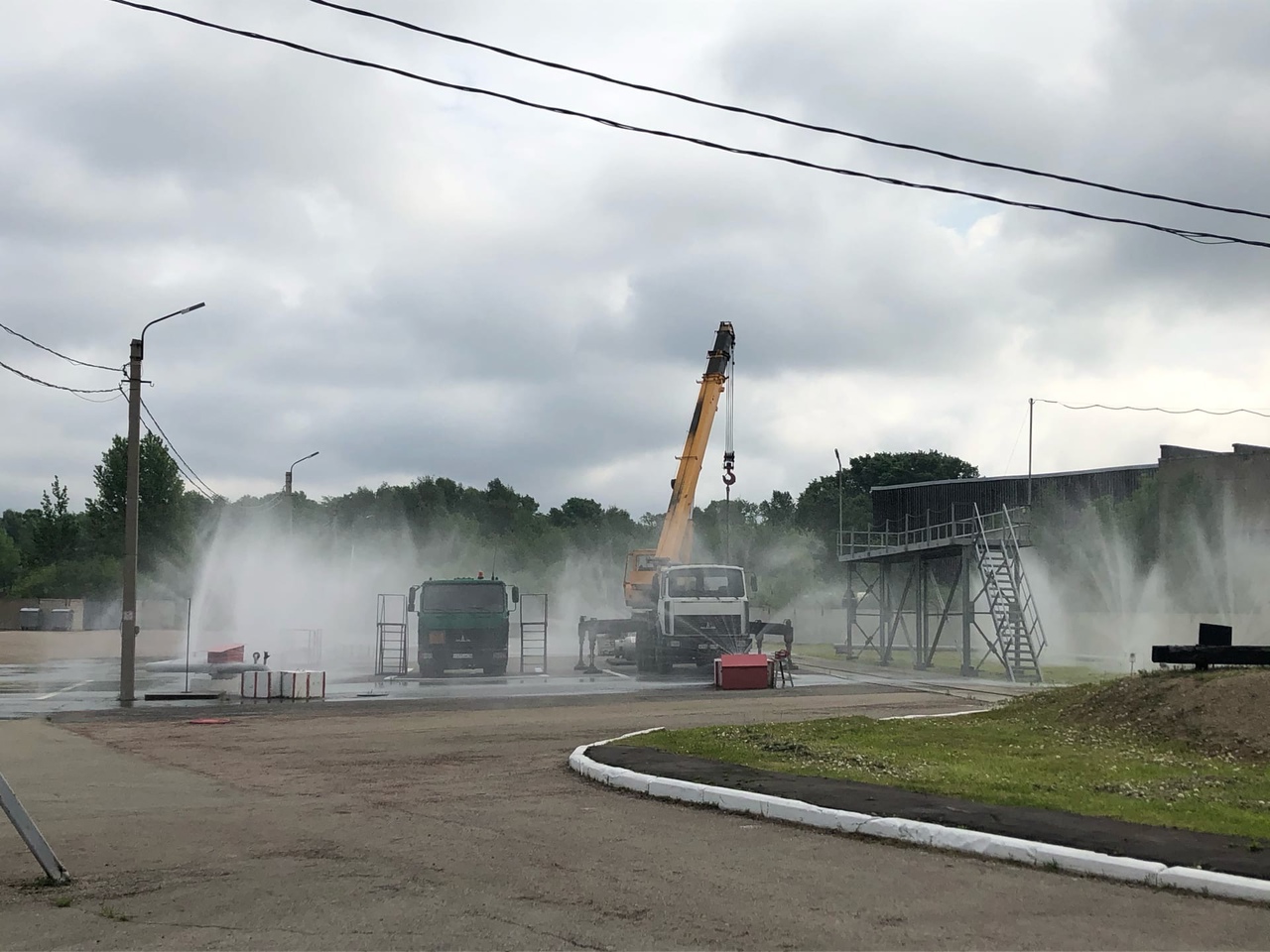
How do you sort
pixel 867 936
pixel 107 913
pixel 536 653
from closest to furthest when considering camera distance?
1. pixel 867 936
2. pixel 107 913
3. pixel 536 653

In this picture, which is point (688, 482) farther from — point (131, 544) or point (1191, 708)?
point (1191, 708)

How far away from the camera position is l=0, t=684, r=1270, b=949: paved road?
650 cm

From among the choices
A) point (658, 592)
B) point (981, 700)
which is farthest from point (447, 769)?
point (658, 592)

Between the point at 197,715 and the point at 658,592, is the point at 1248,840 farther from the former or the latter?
→ the point at 658,592

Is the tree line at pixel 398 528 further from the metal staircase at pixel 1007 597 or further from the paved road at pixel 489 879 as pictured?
the paved road at pixel 489 879

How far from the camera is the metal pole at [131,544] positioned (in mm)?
26922

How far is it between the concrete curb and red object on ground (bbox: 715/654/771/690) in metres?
18.0

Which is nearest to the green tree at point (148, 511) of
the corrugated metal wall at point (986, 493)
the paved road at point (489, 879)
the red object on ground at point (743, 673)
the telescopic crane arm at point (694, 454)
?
the corrugated metal wall at point (986, 493)

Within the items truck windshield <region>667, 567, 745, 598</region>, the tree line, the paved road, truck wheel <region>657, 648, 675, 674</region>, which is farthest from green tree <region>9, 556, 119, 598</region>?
the paved road

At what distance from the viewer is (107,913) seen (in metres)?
7.12

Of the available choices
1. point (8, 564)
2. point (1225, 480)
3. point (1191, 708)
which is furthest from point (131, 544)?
point (8, 564)

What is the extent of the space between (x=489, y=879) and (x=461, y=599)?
96.4ft

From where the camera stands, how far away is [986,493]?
8081cm

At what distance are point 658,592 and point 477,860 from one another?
27.8 metres
